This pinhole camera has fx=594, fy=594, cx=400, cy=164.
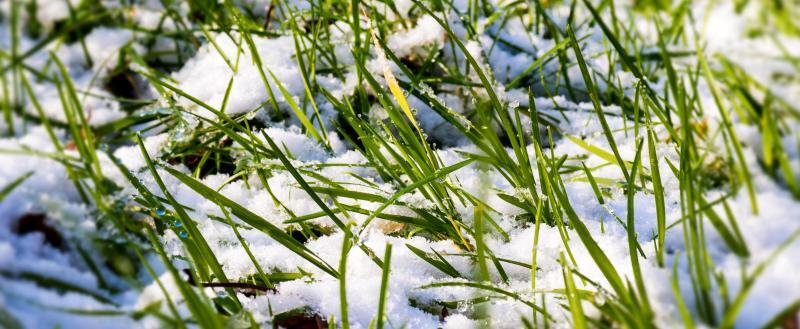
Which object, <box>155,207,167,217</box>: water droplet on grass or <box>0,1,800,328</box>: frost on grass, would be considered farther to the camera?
<box>155,207,167,217</box>: water droplet on grass

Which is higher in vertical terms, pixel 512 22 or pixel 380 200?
pixel 512 22

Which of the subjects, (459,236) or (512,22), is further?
(512,22)

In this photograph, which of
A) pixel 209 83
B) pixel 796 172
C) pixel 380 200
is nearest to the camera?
pixel 796 172

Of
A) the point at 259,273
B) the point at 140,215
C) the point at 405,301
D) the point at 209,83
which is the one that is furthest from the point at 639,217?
the point at 209,83

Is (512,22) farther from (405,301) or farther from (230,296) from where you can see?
(230,296)

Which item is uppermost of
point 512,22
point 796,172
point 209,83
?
point 512,22

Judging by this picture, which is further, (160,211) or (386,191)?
(386,191)

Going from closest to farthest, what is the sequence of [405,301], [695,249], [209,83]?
1. [695,249]
2. [405,301]
3. [209,83]

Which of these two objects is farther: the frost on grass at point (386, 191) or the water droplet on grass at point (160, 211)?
the water droplet on grass at point (160, 211)
